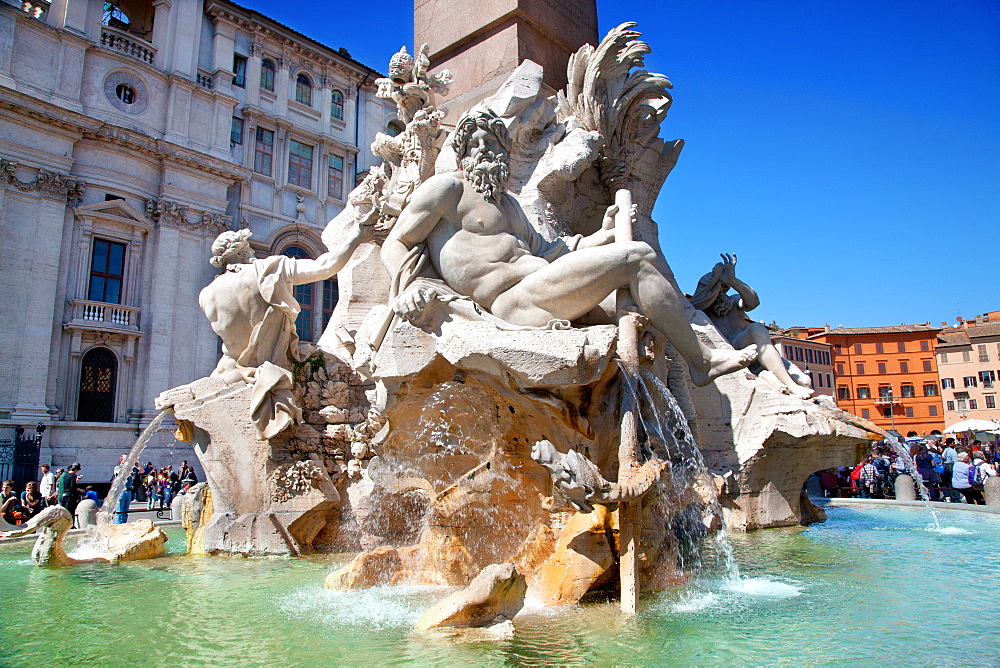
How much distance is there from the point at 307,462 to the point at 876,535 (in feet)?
17.7

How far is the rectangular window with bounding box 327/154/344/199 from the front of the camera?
27011 millimetres

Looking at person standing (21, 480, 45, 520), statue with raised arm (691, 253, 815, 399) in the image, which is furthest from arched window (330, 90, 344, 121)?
statue with raised arm (691, 253, 815, 399)

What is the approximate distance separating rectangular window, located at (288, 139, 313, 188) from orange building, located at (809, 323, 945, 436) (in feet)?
112

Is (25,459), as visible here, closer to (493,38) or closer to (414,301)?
(493,38)

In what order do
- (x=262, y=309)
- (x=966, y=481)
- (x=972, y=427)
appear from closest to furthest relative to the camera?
(x=262, y=309) → (x=966, y=481) → (x=972, y=427)

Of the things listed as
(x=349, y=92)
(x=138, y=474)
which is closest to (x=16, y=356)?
(x=138, y=474)

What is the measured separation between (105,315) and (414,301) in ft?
66.1

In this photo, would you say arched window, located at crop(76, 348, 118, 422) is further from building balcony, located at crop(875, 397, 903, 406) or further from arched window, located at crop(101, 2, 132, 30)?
building balcony, located at crop(875, 397, 903, 406)

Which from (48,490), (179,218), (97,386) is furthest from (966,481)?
(179,218)

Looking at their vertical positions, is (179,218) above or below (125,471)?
above

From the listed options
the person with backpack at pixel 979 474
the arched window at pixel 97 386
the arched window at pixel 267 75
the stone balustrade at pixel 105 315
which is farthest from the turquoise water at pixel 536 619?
the arched window at pixel 267 75

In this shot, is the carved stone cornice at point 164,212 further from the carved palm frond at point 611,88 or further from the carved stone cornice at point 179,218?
the carved palm frond at point 611,88

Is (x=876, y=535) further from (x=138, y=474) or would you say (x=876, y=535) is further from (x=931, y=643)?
(x=138, y=474)

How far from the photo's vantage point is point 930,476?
10.9 meters
